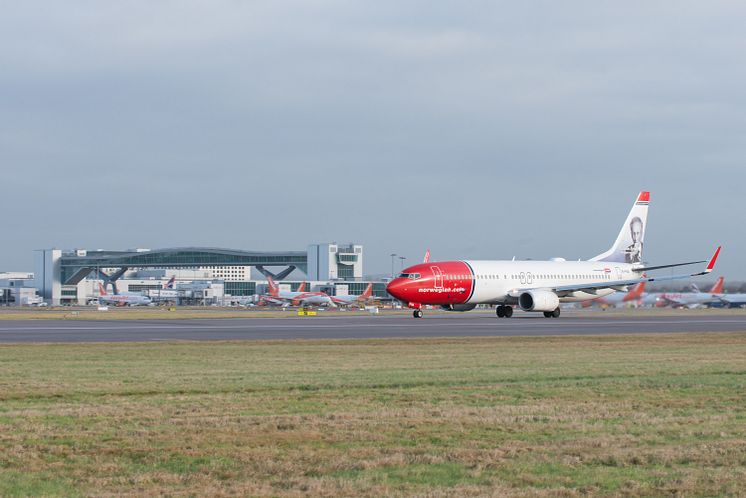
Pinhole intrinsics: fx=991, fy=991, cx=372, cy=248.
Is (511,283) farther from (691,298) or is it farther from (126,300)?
(126,300)

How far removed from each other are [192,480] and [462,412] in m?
6.01

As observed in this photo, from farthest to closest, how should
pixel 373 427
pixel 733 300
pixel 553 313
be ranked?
pixel 733 300
pixel 553 313
pixel 373 427

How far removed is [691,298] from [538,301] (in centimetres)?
4593

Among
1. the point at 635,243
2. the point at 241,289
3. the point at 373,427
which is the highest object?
the point at 635,243

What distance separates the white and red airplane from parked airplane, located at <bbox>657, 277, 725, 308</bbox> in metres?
20.7

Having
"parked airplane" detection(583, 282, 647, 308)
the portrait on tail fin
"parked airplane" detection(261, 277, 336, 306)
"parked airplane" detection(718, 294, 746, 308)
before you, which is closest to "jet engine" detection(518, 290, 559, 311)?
"parked airplane" detection(583, 282, 647, 308)

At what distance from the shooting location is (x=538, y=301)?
70000mm

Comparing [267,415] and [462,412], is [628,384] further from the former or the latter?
[267,415]

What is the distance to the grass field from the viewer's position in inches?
404

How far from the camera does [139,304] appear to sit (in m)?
154

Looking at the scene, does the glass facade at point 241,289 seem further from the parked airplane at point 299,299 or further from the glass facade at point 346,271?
the parked airplane at point 299,299

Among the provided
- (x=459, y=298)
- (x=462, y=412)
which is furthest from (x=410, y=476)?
(x=459, y=298)

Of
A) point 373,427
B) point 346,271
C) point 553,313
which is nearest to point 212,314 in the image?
point 553,313

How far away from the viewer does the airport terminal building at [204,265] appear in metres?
175
